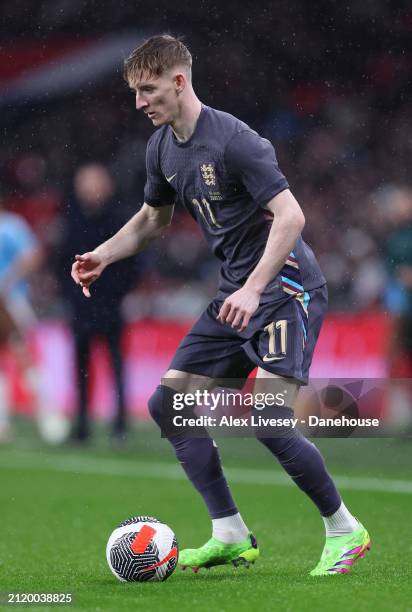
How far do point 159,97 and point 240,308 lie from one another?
0.85 metres

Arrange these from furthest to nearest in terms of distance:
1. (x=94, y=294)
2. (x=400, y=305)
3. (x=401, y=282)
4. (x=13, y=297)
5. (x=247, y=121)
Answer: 1. (x=247, y=121)
2. (x=13, y=297)
3. (x=94, y=294)
4. (x=400, y=305)
5. (x=401, y=282)

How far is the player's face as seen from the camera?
15.3 ft

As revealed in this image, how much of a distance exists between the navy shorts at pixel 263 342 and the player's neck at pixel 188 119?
662 millimetres

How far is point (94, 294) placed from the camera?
10.7 m

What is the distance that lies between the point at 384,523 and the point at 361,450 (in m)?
3.53

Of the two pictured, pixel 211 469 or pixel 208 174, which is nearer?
pixel 208 174

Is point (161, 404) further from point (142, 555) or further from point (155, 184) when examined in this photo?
point (155, 184)

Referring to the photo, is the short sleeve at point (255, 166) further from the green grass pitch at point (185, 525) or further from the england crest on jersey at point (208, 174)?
the green grass pitch at point (185, 525)

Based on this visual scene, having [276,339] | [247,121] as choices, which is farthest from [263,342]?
[247,121]

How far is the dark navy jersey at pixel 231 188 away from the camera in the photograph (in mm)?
4637

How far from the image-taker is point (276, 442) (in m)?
4.67

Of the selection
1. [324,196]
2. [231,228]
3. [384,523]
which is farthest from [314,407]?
[324,196]

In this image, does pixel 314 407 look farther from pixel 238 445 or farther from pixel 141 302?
pixel 141 302

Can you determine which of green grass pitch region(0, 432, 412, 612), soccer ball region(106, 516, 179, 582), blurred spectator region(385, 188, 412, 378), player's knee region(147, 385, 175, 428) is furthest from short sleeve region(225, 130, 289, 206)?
blurred spectator region(385, 188, 412, 378)
